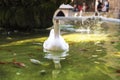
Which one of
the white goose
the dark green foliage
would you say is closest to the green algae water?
the white goose

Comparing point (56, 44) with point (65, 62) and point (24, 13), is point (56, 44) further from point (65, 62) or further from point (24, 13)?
point (24, 13)

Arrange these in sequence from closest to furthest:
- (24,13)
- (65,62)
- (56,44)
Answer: (65,62), (56,44), (24,13)

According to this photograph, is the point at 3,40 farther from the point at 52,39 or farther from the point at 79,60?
the point at 79,60

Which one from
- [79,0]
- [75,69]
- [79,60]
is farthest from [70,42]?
[79,0]

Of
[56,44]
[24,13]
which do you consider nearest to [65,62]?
[56,44]

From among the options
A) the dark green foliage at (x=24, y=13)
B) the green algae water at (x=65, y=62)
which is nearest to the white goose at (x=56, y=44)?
the green algae water at (x=65, y=62)

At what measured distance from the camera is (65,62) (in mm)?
6996

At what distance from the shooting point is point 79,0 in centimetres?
4022

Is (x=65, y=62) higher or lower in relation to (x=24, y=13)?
lower

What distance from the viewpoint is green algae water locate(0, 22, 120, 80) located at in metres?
5.98

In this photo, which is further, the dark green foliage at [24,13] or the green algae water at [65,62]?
the dark green foliage at [24,13]

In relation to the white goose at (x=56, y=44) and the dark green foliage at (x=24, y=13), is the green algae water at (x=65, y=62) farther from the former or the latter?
the dark green foliage at (x=24, y=13)

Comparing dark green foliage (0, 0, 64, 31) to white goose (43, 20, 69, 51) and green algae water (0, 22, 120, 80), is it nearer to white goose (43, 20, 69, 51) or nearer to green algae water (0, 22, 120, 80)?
green algae water (0, 22, 120, 80)

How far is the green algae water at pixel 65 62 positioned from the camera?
598 cm
